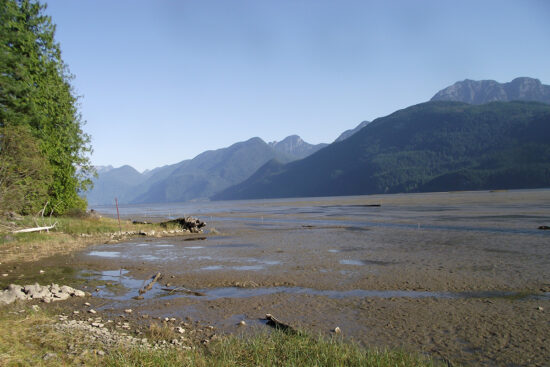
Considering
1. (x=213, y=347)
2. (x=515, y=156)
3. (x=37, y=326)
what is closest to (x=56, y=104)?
(x=37, y=326)

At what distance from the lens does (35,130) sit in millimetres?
30484

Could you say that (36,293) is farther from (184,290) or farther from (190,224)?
(190,224)

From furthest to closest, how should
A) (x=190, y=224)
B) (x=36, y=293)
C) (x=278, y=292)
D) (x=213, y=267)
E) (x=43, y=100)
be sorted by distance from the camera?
(x=190, y=224), (x=43, y=100), (x=213, y=267), (x=278, y=292), (x=36, y=293)

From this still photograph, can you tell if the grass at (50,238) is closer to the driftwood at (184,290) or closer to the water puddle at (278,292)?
the water puddle at (278,292)

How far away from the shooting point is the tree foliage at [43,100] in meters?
28.4

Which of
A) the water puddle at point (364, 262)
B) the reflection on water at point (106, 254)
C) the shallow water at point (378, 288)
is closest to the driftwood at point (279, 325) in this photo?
the shallow water at point (378, 288)

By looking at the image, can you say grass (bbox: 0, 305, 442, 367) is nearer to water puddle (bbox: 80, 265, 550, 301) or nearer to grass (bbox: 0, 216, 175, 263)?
water puddle (bbox: 80, 265, 550, 301)

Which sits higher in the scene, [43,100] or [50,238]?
[43,100]

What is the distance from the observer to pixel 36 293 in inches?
430

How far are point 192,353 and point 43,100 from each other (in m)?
34.0

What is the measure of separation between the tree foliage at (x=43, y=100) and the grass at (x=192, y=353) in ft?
77.8

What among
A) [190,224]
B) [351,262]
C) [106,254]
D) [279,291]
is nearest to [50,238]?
[106,254]

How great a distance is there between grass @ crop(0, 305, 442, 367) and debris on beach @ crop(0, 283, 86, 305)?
3.18m

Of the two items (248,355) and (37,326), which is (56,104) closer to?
(37,326)
